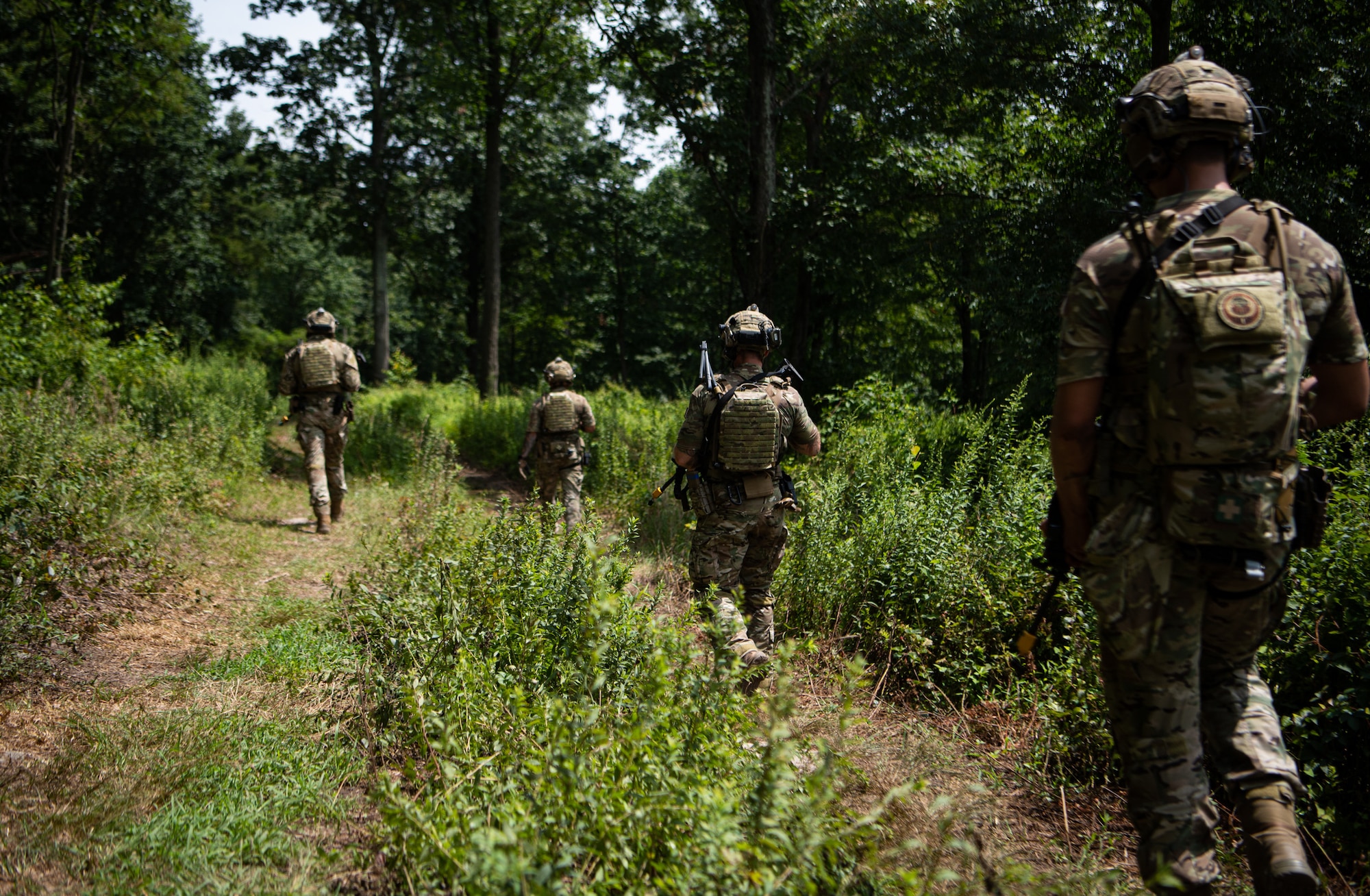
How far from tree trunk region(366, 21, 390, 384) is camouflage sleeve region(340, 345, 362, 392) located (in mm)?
13648

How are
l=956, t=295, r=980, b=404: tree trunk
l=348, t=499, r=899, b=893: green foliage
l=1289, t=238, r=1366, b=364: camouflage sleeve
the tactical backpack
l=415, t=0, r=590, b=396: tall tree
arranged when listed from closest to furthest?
l=348, t=499, r=899, b=893: green foliage < the tactical backpack < l=1289, t=238, r=1366, b=364: camouflage sleeve < l=415, t=0, r=590, b=396: tall tree < l=956, t=295, r=980, b=404: tree trunk

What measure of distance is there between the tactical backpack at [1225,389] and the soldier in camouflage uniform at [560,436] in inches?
253

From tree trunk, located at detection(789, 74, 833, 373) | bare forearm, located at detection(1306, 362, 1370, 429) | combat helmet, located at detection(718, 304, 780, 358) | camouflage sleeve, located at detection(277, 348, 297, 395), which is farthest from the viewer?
tree trunk, located at detection(789, 74, 833, 373)

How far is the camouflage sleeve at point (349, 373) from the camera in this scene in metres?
9.62

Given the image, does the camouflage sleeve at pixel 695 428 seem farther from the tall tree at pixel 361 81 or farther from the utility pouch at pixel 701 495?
the tall tree at pixel 361 81

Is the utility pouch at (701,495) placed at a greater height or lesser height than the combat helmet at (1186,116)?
lesser

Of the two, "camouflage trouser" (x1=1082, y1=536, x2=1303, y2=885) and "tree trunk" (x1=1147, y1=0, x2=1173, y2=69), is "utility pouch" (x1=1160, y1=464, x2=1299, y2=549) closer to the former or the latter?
"camouflage trouser" (x1=1082, y1=536, x2=1303, y2=885)

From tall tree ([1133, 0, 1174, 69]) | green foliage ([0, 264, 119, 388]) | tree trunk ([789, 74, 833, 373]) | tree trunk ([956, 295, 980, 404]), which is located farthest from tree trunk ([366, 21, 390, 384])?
tall tree ([1133, 0, 1174, 69])

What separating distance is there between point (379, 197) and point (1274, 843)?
77.5ft

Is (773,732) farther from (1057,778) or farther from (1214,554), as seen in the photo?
(1057,778)

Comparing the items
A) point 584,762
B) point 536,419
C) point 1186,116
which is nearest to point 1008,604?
point 1186,116

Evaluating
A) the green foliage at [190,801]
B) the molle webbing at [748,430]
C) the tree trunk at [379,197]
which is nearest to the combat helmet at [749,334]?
the molle webbing at [748,430]

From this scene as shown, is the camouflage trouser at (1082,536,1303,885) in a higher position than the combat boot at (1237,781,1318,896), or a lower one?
higher

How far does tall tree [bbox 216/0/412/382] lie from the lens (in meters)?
20.0
